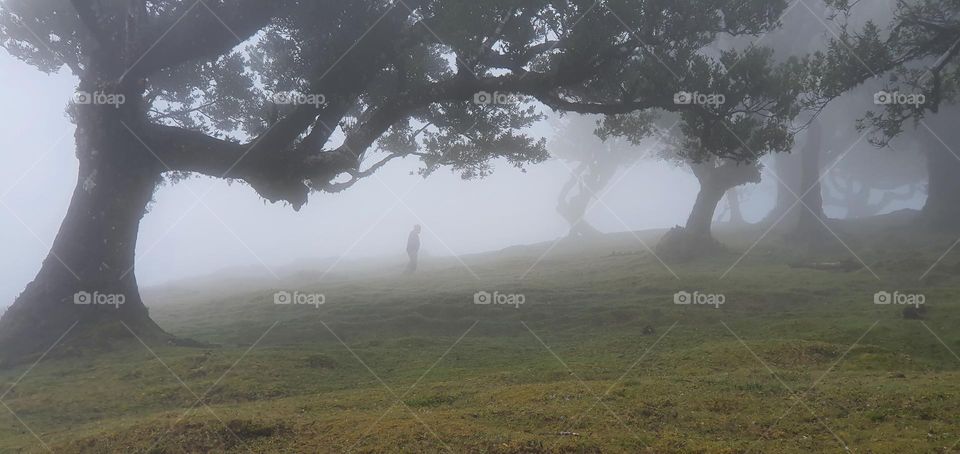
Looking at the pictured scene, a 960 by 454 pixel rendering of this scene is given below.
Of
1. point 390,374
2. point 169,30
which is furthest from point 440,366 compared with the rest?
point 169,30

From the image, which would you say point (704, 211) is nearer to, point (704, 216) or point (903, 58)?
point (704, 216)

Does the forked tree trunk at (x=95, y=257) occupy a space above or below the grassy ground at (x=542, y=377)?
above

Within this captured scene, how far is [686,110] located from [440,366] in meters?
8.83

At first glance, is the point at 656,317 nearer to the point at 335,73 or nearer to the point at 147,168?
the point at 335,73

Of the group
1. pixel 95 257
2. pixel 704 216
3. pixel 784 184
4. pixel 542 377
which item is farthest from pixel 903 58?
pixel 784 184

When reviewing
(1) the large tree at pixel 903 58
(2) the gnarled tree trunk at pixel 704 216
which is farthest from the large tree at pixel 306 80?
(2) the gnarled tree trunk at pixel 704 216

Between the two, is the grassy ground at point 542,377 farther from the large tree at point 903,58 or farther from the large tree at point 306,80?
the large tree at point 903,58

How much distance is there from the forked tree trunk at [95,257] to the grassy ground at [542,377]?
149cm

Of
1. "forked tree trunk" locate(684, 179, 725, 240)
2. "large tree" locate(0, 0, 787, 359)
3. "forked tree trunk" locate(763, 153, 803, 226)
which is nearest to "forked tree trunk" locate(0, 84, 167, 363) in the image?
"large tree" locate(0, 0, 787, 359)

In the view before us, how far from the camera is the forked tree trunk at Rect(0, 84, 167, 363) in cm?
1380

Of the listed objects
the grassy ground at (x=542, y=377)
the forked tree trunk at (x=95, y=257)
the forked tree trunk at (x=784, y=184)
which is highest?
the forked tree trunk at (x=784, y=184)

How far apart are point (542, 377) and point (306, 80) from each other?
1236 cm

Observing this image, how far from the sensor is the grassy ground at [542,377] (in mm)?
6578

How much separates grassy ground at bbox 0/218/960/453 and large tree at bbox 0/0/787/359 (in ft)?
8.04
